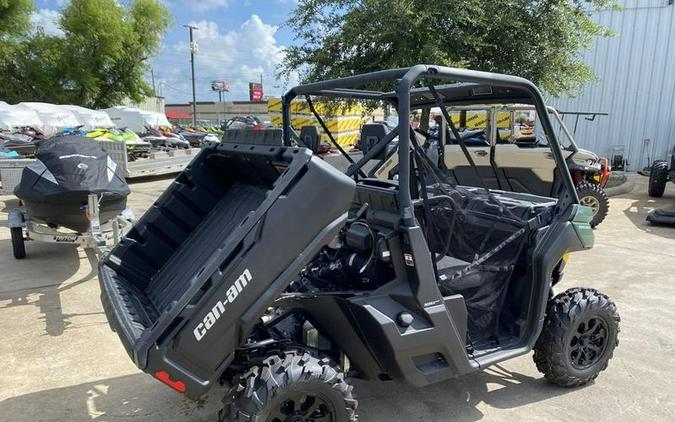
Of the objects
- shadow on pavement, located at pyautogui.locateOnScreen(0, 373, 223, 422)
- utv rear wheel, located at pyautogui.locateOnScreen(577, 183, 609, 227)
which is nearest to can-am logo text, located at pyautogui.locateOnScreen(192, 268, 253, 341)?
shadow on pavement, located at pyautogui.locateOnScreen(0, 373, 223, 422)

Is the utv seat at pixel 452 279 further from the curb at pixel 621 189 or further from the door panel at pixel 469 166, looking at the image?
the curb at pixel 621 189

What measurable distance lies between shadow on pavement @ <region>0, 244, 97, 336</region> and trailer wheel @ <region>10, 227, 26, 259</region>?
9 cm

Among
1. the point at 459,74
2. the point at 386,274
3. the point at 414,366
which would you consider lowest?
the point at 414,366

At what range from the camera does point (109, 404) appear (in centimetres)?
327

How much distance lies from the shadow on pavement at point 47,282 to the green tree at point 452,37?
4.97 meters

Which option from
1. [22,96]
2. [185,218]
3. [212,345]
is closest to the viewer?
[212,345]

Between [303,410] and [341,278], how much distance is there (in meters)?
0.78

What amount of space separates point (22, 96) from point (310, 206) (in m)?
42.7

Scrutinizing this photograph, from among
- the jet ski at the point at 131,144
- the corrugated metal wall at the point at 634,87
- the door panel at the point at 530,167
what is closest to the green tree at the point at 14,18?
the jet ski at the point at 131,144

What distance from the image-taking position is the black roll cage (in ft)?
8.22

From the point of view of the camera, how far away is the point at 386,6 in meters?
8.14

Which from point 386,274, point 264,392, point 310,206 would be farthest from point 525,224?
point 264,392

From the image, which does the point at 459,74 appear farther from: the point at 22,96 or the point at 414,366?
the point at 22,96

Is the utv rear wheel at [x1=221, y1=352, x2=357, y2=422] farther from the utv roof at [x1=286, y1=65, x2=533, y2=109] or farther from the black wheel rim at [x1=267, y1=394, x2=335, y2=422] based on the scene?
the utv roof at [x1=286, y1=65, x2=533, y2=109]
